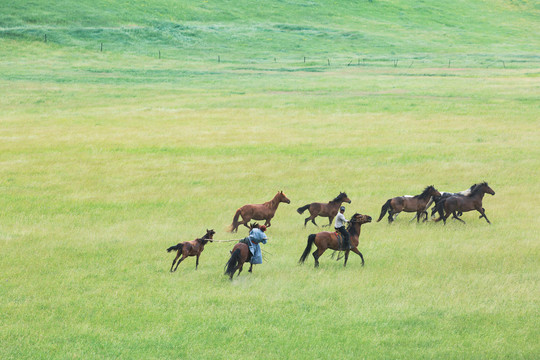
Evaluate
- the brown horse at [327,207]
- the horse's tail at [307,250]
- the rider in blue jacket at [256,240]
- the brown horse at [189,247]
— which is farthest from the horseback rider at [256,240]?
the brown horse at [327,207]

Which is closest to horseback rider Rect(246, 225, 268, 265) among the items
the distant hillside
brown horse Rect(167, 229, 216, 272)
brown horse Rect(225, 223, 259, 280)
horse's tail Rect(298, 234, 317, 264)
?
brown horse Rect(225, 223, 259, 280)

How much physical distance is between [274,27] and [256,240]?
408ft

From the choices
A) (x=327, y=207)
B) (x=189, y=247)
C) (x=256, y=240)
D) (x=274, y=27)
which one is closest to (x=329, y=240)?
(x=256, y=240)

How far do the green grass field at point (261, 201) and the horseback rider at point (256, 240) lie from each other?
0.45 m

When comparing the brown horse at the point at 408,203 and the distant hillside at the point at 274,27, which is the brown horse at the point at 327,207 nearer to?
the brown horse at the point at 408,203

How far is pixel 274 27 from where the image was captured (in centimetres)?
13462

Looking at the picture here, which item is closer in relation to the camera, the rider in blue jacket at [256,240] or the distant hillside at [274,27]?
the rider in blue jacket at [256,240]

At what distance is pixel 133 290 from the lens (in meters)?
14.0

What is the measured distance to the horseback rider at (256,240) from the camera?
14.8 meters

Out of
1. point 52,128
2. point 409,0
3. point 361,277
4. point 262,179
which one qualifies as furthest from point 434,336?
point 409,0

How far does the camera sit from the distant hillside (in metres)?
113

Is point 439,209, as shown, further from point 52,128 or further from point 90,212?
point 52,128

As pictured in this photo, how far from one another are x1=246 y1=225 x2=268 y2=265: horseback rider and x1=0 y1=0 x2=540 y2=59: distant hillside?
312 feet

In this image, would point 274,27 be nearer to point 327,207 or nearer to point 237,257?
point 327,207
